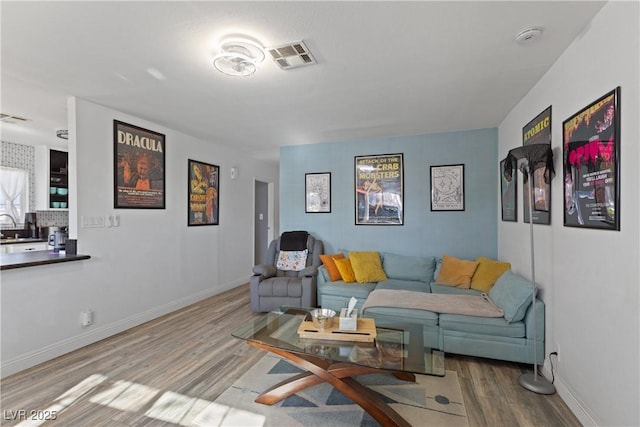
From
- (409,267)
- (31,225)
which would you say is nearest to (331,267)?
(409,267)

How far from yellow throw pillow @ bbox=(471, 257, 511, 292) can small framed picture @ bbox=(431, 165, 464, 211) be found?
3.12 ft

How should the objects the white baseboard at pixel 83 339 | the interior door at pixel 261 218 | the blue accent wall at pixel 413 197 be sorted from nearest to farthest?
the white baseboard at pixel 83 339 → the blue accent wall at pixel 413 197 → the interior door at pixel 261 218

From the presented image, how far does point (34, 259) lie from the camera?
8.71ft

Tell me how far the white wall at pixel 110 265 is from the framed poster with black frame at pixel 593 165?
4.18 meters

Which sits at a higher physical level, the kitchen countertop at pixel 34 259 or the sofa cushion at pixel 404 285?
the kitchen countertop at pixel 34 259

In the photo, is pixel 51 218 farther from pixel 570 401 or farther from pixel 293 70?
pixel 570 401

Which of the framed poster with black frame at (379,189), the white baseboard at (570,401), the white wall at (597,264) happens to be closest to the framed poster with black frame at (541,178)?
the white wall at (597,264)

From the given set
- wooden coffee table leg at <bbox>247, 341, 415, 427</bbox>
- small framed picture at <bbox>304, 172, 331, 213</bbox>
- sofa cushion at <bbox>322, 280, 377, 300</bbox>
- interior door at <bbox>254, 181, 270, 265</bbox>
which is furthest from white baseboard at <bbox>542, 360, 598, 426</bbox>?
interior door at <bbox>254, 181, 270, 265</bbox>

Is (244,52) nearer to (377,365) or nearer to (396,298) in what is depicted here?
(377,365)

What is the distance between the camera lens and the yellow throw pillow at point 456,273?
3459mm

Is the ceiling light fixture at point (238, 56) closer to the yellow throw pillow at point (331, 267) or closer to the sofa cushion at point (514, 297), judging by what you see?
the yellow throw pillow at point (331, 267)

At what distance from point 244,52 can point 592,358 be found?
2.88 meters

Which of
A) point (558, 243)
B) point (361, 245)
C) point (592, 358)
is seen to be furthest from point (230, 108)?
point (592, 358)

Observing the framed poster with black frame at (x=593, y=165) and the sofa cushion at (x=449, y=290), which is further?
the sofa cushion at (x=449, y=290)
